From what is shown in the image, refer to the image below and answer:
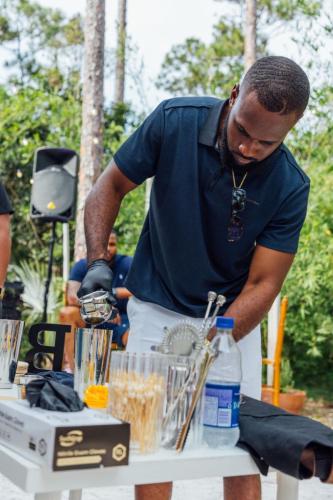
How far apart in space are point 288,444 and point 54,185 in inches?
213

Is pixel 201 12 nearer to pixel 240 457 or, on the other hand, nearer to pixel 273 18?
pixel 273 18

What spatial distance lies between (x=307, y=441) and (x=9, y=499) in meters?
2.09

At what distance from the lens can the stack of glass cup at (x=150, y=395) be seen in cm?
121

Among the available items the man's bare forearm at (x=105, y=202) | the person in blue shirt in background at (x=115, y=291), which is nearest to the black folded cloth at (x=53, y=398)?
the man's bare forearm at (x=105, y=202)

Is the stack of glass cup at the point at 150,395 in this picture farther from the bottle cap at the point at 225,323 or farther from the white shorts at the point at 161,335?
the white shorts at the point at 161,335

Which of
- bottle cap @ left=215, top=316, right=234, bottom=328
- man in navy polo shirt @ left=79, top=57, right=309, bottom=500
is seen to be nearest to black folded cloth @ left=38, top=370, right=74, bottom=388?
man in navy polo shirt @ left=79, top=57, right=309, bottom=500

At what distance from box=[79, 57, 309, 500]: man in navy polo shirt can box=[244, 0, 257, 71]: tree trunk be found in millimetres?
6287

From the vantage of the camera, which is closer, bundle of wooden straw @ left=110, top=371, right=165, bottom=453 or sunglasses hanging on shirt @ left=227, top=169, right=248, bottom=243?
bundle of wooden straw @ left=110, top=371, right=165, bottom=453

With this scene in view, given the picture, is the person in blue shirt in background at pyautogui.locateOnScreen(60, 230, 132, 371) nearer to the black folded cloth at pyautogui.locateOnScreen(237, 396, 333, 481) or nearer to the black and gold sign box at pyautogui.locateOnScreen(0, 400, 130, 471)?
the black folded cloth at pyautogui.locateOnScreen(237, 396, 333, 481)

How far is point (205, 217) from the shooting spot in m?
1.86

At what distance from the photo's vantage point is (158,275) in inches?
77.2

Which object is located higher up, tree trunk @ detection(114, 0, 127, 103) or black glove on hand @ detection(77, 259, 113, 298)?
tree trunk @ detection(114, 0, 127, 103)

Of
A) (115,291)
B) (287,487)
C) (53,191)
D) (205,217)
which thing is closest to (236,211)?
(205,217)

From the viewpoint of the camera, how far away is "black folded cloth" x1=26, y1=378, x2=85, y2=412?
1.19 meters
